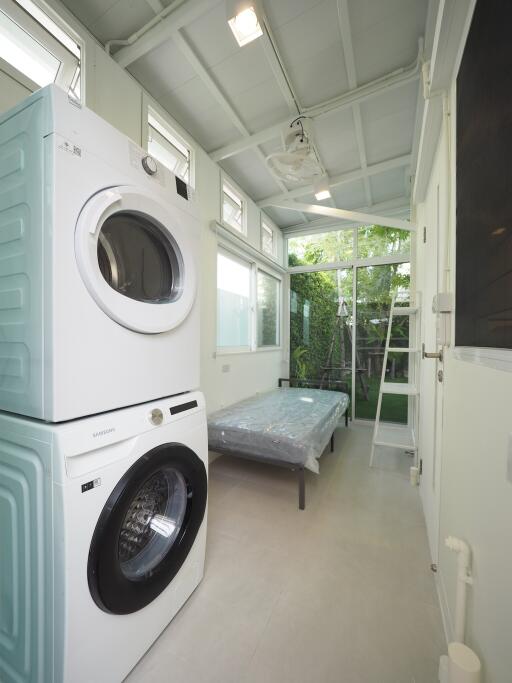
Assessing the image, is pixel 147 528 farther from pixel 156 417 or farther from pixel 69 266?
pixel 69 266

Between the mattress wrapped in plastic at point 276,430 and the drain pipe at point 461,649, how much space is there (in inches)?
43.6

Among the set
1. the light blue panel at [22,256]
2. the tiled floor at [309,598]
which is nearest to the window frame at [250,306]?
the tiled floor at [309,598]

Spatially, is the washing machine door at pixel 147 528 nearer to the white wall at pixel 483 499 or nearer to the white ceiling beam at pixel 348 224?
the white wall at pixel 483 499

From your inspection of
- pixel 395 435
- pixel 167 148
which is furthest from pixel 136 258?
pixel 395 435

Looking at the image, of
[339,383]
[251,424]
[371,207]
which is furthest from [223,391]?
[371,207]

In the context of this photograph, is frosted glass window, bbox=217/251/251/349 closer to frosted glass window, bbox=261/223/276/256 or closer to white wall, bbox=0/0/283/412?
white wall, bbox=0/0/283/412

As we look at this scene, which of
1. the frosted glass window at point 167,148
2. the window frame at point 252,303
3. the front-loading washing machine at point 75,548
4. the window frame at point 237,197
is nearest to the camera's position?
the front-loading washing machine at point 75,548

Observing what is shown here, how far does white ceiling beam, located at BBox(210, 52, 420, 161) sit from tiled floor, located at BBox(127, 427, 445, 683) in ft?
9.97

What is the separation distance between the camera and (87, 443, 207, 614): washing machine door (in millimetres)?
809

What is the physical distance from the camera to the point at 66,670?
73 centimetres

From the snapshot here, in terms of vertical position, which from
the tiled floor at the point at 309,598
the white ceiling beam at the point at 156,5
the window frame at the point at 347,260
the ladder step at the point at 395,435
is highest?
the white ceiling beam at the point at 156,5

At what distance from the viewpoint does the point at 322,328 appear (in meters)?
4.21

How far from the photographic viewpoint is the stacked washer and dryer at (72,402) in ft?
2.42

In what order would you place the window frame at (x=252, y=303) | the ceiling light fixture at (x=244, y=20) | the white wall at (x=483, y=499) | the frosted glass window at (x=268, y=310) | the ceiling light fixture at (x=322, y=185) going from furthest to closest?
the frosted glass window at (x=268, y=310) < the window frame at (x=252, y=303) < the ceiling light fixture at (x=322, y=185) < the ceiling light fixture at (x=244, y=20) < the white wall at (x=483, y=499)
